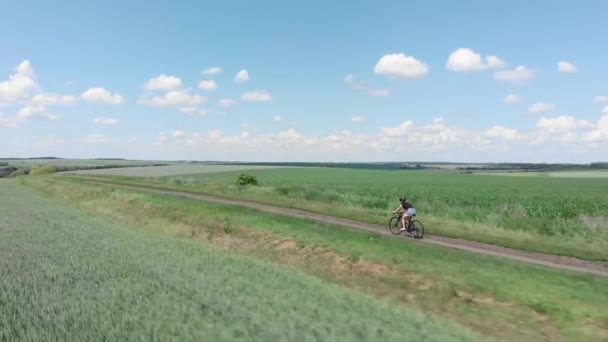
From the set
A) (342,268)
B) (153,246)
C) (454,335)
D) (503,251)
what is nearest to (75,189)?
(153,246)

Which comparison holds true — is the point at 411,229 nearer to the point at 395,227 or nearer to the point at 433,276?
the point at 395,227

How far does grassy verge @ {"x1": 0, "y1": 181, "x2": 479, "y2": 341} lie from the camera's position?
1028 cm

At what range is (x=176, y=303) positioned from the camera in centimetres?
1234

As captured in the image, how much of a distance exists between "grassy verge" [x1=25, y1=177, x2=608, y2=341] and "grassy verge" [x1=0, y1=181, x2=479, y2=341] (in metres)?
2.08

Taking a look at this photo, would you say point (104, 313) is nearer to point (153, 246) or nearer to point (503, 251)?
point (153, 246)

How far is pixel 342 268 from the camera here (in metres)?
20.7

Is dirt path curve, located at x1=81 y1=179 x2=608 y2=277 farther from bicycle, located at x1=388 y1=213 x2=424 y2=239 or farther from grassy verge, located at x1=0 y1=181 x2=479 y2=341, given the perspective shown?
grassy verge, located at x1=0 y1=181 x2=479 y2=341

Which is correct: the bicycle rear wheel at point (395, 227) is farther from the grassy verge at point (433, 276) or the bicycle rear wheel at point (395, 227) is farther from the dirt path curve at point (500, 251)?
the grassy verge at point (433, 276)

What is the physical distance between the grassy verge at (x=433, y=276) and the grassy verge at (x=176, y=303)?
208 cm

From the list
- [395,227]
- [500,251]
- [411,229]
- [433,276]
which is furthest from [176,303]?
[395,227]

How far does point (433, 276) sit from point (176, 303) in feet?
33.5

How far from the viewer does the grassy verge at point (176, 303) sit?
10.3 m

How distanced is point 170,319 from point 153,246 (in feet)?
39.1

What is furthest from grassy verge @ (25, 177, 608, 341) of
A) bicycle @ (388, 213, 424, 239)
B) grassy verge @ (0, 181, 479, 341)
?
bicycle @ (388, 213, 424, 239)
